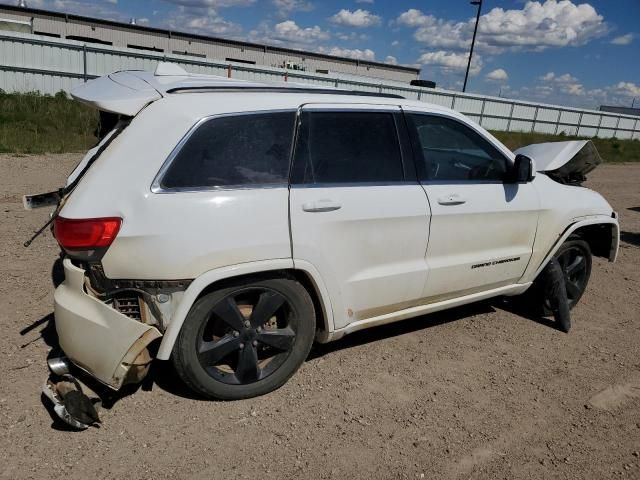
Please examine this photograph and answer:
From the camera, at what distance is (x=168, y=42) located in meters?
41.1

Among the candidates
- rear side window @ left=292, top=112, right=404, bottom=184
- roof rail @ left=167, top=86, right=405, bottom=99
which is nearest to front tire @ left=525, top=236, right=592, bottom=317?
rear side window @ left=292, top=112, right=404, bottom=184

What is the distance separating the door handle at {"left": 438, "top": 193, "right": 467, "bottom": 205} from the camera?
379 centimetres

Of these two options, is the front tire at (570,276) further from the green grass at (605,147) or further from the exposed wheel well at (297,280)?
the green grass at (605,147)

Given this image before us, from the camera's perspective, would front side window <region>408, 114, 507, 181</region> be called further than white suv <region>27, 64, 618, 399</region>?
Yes

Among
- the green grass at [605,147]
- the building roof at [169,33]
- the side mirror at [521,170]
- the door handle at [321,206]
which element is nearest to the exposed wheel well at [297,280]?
the door handle at [321,206]

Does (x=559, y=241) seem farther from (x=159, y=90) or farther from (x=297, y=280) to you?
(x=159, y=90)

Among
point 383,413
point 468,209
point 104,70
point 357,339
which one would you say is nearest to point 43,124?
point 104,70

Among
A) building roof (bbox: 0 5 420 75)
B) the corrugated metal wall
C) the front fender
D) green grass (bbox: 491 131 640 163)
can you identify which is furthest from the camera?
building roof (bbox: 0 5 420 75)

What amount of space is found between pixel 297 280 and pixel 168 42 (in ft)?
138

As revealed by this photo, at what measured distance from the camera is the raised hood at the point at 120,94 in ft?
9.99

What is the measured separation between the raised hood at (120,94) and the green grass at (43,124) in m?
9.36

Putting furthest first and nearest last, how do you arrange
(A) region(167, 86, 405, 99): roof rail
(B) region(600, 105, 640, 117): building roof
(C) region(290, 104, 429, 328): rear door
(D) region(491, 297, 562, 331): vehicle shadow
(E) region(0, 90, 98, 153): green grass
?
(B) region(600, 105, 640, 117): building roof → (E) region(0, 90, 98, 153): green grass → (D) region(491, 297, 562, 331): vehicle shadow → (C) region(290, 104, 429, 328): rear door → (A) region(167, 86, 405, 99): roof rail

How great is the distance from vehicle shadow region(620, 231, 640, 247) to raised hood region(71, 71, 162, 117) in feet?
24.2

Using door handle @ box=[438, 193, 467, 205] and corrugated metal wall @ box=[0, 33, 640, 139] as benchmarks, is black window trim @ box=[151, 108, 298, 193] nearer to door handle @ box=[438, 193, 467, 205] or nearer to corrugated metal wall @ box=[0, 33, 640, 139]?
door handle @ box=[438, 193, 467, 205]
